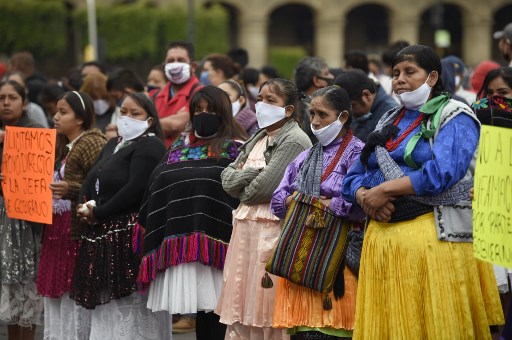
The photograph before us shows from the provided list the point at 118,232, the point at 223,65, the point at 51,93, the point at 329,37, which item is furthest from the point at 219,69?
the point at 329,37

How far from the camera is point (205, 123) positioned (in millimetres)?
8383

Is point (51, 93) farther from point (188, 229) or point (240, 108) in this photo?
point (188, 229)

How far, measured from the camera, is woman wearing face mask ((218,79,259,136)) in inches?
403

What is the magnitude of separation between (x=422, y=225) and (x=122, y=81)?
579 centimetres

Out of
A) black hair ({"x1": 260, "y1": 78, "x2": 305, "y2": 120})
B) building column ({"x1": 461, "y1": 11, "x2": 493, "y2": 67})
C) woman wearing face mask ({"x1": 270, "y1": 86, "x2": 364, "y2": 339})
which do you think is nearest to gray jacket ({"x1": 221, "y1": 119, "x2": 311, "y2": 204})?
black hair ({"x1": 260, "y1": 78, "x2": 305, "y2": 120})

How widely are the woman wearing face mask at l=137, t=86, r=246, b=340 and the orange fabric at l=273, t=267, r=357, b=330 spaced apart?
1168 mm

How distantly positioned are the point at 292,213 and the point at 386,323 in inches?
40.6

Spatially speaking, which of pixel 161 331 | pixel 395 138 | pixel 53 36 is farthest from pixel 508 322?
pixel 53 36

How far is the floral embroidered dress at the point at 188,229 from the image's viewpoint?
8320mm

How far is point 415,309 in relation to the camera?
21.1ft

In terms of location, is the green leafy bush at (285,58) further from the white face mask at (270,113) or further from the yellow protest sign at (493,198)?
the yellow protest sign at (493,198)

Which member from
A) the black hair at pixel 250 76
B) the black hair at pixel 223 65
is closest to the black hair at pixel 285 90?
the black hair at pixel 223 65

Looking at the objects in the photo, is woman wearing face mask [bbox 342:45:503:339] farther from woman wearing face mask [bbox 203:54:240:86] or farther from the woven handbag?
woman wearing face mask [bbox 203:54:240:86]

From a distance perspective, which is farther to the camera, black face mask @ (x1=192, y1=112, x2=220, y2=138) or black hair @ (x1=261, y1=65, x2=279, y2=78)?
black hair @ (x1=261, y1=65, x2=279, y2=78)
